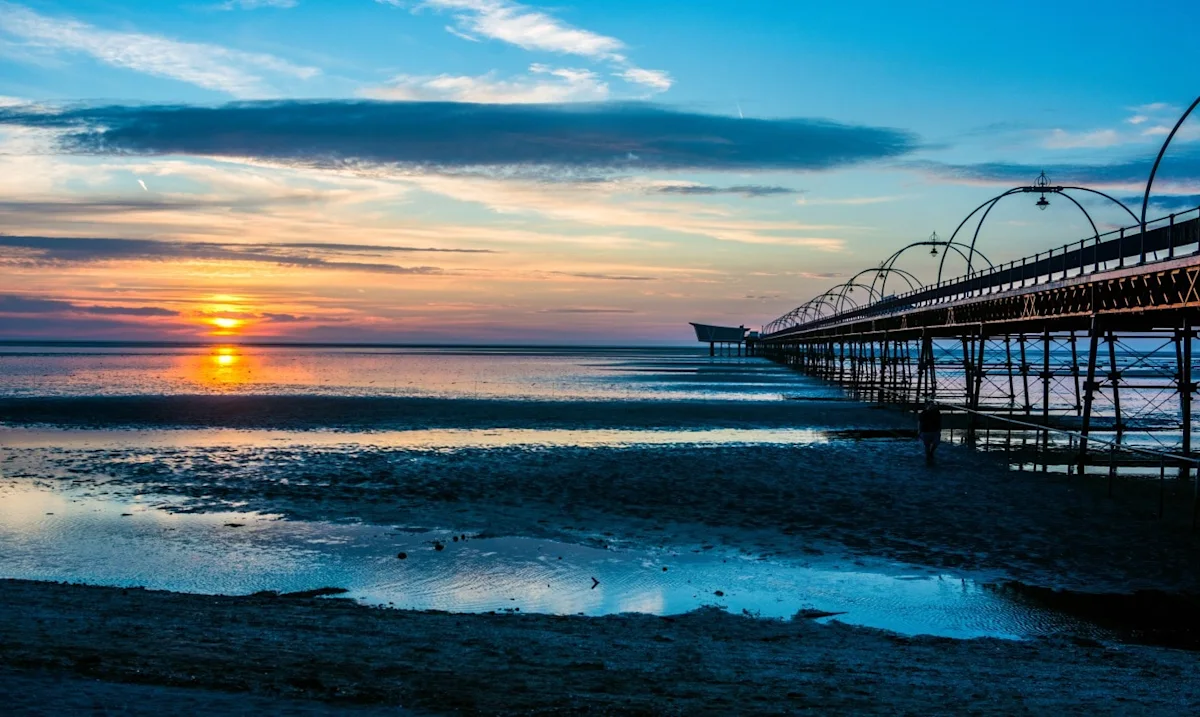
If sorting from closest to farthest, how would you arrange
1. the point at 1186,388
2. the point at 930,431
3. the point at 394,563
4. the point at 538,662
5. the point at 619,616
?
the point at 538,662 < the point at 619,616 < the point at 394,563 < the point at 1186,388 < the point at 930,431

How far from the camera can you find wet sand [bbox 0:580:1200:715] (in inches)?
310

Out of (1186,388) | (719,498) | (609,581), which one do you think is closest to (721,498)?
(719,498)

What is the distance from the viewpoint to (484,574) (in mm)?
14172

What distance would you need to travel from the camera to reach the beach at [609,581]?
8.38 meters

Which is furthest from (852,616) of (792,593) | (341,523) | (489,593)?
(341,523)

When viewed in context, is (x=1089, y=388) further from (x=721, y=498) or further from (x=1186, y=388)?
(x=721, y=498)

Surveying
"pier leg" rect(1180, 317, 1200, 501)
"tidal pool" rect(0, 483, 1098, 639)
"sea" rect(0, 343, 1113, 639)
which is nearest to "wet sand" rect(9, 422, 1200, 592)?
"sea" rect(0, 343, 1113, 639)

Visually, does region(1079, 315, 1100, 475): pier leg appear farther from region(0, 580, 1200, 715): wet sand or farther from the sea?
region(0, 580, 1200, 715): wet sand

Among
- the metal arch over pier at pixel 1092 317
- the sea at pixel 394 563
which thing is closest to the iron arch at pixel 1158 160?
the metal arch over pier at pixel 1092 317

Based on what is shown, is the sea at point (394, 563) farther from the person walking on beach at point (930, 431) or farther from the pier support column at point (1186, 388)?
the pier support column at point (1186, 388)

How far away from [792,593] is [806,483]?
10.5 metres

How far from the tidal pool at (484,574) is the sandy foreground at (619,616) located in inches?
35.4

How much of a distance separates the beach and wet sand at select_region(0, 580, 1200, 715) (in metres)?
0.04

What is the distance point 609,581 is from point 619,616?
219cm
